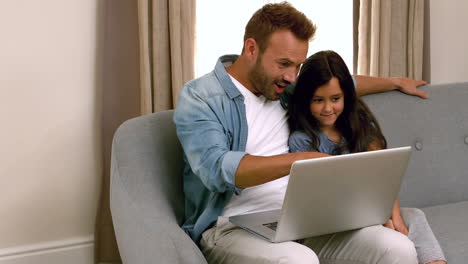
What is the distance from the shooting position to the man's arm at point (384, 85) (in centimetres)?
224

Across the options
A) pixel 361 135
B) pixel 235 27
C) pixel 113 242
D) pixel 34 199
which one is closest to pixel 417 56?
pixel 235 27

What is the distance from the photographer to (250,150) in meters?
1.86

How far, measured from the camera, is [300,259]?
1.52 metres

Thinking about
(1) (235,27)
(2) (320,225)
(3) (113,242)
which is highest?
(1) (235,27)

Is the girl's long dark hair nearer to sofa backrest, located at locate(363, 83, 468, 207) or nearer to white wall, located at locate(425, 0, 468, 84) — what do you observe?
sofa backrest, located at locate(363, 83, 468, 207)

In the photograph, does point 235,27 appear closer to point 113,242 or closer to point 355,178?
point 113,242

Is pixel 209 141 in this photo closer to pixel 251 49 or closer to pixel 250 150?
pixel 250 150

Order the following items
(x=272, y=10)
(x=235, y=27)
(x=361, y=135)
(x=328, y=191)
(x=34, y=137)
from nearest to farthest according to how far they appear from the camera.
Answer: (x=328, y=191), (x=272, y=10), (x=361, y=135), (x=34, y=137), (x=235, y=27)

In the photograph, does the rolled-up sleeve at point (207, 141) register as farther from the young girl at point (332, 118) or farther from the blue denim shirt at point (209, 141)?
the young girl at point (332, 118)

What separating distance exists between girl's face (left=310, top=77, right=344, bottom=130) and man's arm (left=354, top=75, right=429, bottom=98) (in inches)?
12.0

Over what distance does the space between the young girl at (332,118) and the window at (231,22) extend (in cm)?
76

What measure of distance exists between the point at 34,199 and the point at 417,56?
1.82 meters

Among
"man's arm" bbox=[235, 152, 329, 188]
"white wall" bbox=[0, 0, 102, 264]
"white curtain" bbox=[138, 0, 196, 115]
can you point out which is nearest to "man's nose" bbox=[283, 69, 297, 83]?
"man's arm" bbox=[235, 152, 329, 188]

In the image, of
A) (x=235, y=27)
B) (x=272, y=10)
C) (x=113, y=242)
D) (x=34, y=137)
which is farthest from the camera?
(x=235, y=27)
